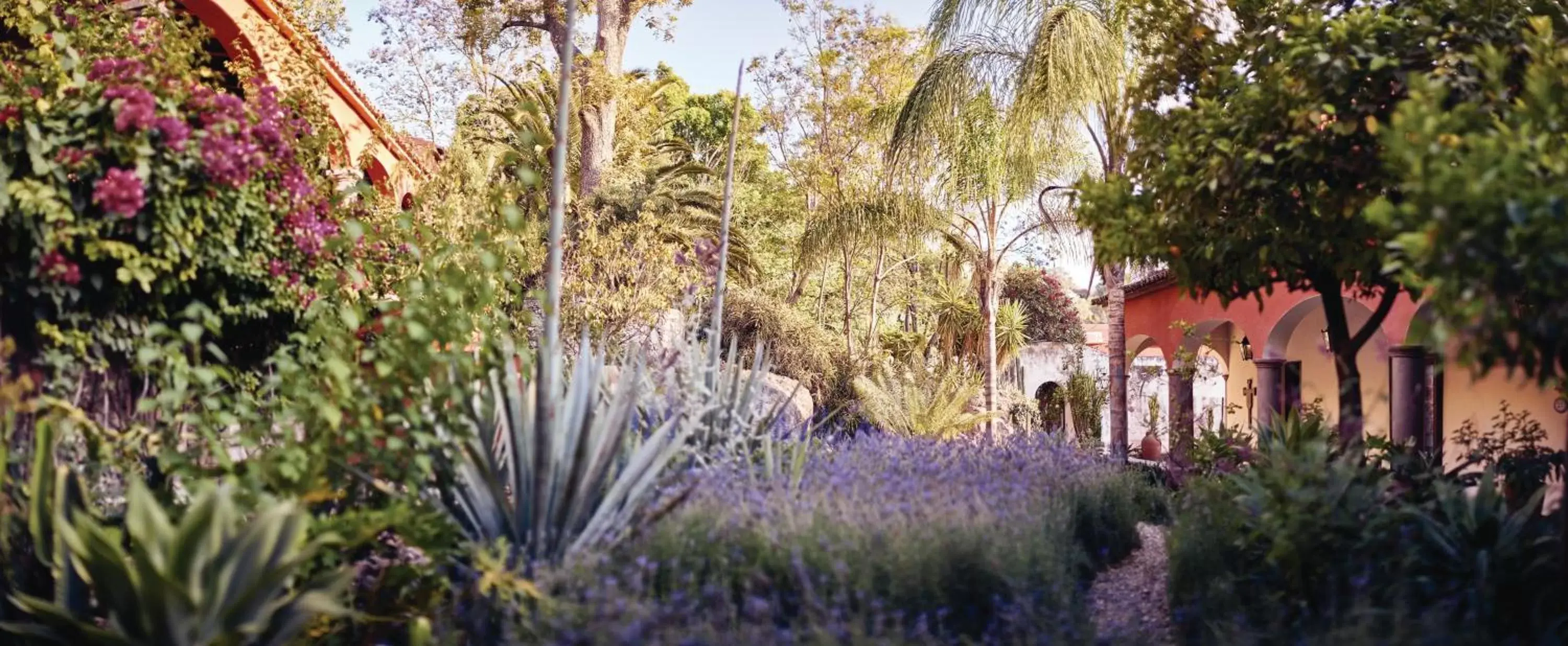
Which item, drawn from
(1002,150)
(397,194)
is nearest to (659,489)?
(397,194)

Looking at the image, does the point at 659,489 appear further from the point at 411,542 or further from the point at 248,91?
the point at 248,91

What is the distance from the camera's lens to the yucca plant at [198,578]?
3.07 meters

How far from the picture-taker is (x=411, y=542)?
12.2 ft

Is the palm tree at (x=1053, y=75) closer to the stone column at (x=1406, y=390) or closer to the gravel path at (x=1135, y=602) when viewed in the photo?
the stone column at (x=1406, y=390)

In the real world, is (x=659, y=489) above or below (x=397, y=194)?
below

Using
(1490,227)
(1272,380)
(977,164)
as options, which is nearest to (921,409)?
(1272,380)

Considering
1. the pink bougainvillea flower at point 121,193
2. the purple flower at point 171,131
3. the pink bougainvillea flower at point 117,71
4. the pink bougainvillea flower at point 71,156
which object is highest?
the pink bougainvillea flower at point 117,71

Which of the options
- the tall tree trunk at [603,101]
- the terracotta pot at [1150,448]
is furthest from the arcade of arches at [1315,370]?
the tall tree trunk at [603,101]

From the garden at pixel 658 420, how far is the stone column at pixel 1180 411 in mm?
1179

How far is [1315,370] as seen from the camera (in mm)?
14484

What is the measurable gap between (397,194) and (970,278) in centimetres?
1765

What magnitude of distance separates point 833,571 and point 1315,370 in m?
12.5

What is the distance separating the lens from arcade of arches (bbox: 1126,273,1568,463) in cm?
957

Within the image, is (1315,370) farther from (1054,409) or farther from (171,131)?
(171,131)
